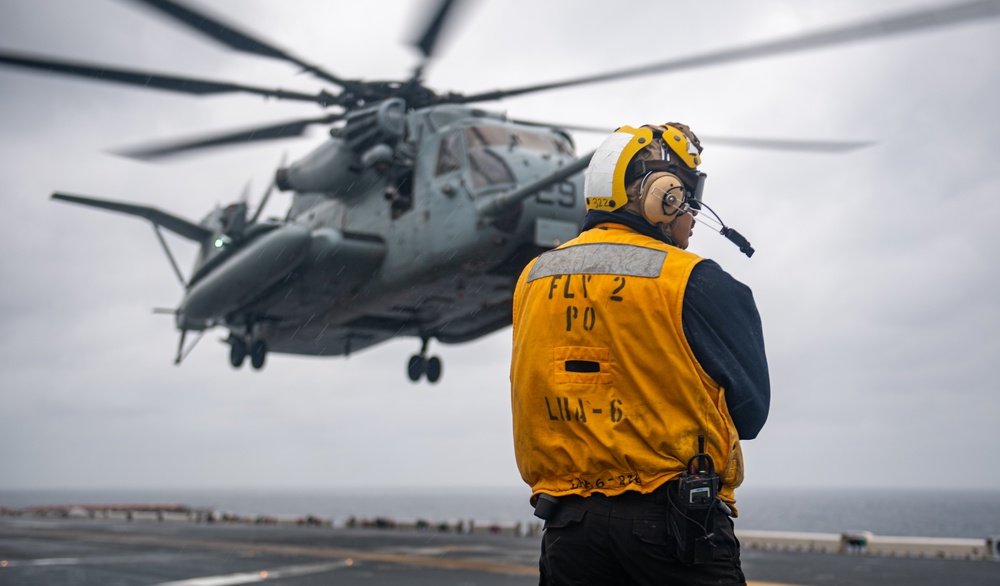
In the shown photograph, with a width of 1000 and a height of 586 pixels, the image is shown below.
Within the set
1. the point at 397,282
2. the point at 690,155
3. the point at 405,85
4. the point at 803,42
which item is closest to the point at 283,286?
the point at 397,282

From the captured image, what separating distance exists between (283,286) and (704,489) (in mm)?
13356

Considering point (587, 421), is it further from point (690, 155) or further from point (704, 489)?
point (690, 155)

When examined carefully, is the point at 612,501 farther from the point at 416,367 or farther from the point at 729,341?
the point at 416,367

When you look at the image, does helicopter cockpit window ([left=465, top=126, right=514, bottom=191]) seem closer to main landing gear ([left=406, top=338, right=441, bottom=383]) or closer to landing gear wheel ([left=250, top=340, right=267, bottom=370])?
main landing gear ([left=406, top=338, right=441, bottom=383])

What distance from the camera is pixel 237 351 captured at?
1748 centimetres

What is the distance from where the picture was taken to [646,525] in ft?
7.68

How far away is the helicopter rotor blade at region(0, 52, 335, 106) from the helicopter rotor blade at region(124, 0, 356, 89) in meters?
0.94

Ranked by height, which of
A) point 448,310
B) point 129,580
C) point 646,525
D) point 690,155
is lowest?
point 129,580

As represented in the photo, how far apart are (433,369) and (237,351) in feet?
13.3

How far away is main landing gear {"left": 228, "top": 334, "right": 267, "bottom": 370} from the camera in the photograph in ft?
57.0

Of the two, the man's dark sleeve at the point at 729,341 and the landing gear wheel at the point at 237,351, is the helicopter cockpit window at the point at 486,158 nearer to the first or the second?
the landing gear wheel at the point at 237,351

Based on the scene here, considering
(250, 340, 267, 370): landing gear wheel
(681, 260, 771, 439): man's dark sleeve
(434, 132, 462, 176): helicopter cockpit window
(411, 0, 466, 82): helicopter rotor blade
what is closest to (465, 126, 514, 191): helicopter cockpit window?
(434, 132, 462, 176): helicopter cockpit window

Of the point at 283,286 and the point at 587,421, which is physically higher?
the point at 283,286

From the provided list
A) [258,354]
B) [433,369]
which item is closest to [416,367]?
[433,369]
